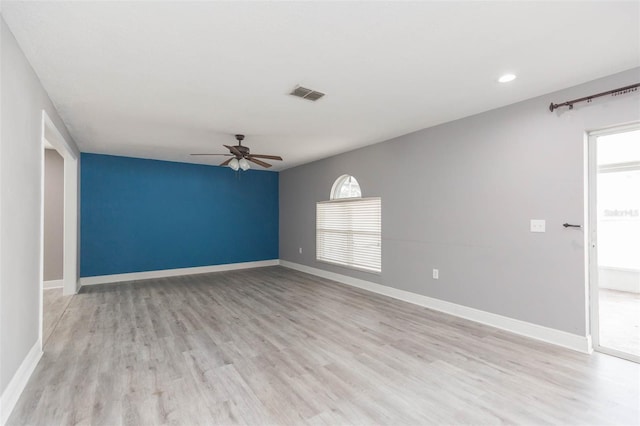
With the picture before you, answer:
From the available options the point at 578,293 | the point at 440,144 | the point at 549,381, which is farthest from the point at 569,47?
the point at 549,381

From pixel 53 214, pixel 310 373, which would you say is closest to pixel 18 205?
pixel 310 373

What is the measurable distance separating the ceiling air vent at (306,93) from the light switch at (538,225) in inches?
103

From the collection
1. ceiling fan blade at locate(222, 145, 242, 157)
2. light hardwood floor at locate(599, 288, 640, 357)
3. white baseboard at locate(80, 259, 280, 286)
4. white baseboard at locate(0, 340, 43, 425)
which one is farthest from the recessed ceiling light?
white baseboard at locate(80, 259, 280, 286)

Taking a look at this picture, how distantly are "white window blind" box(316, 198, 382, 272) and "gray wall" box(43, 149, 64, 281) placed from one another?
16.3 feet

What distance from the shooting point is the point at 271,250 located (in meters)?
7.82

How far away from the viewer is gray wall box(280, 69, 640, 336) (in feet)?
9.47

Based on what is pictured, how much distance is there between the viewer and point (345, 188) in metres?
6.07

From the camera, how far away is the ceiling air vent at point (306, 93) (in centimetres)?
290

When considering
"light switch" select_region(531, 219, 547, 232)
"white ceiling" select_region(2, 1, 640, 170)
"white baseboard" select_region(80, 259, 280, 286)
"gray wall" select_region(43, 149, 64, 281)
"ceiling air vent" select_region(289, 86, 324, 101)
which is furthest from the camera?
"white baseboard" select_region(80, 259, 280, 286)

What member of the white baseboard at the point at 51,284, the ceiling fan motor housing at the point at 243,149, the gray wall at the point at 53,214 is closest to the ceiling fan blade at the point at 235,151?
the ceiling fan motor housing at the point at 243,149

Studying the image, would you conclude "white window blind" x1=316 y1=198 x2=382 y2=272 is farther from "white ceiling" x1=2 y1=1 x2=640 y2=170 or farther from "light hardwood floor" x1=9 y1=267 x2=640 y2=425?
"white ceiling" x1=2 y1=1 x2=640 y2=170

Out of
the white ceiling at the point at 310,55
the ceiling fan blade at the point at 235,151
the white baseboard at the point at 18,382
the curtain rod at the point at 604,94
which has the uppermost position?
the white ceiling at the point at 310,55

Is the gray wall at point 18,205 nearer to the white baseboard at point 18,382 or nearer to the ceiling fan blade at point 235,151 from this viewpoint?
the white baseboard at point 18,382

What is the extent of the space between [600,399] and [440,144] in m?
3.03
